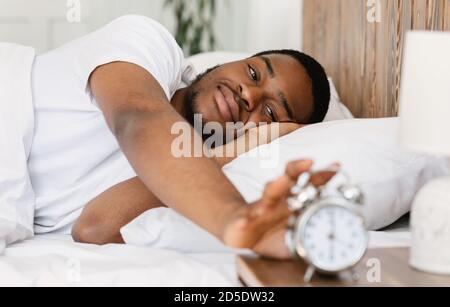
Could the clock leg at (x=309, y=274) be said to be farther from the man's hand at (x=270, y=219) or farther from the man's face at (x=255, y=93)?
the man's face at (x=255, y=93)

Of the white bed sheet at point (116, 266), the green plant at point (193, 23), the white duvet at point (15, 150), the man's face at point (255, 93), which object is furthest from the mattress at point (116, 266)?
the green plant at point (193, 23)

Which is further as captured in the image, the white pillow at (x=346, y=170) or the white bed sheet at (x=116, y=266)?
the white pillow at (x=346, y=170)

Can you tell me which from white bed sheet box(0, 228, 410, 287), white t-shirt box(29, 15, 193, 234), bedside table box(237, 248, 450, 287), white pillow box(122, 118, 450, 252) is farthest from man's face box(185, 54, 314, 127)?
bedside table box(237, 248, 450, 287)

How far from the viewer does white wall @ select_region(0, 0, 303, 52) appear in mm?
3193

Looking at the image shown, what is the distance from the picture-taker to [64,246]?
1.31 m

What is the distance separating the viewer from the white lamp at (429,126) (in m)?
0.96

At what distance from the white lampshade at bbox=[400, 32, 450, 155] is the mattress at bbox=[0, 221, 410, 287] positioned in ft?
0.93

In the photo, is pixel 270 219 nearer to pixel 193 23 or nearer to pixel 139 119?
pixel 139 119

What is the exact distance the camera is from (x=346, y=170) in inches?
52.8

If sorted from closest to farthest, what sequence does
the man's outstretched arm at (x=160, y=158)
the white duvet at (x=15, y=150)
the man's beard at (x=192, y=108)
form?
the man's outstretched arm at (x=160, y=158) → the white duvet at (x=15, y=150) → the man's beard at (x=192, y=108)

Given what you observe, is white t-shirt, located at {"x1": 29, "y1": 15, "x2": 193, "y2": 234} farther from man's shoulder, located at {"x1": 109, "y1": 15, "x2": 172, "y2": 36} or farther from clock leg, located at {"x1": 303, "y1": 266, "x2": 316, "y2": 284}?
clock leg, located at {"x1": 303, "y1": 266, "x2": 316, "y2": 284}

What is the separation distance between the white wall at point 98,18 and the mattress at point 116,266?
1.94 meters
